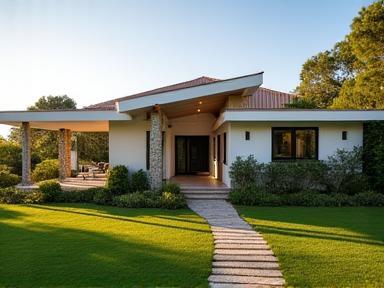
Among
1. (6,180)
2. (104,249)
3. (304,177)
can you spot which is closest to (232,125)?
(304,177)

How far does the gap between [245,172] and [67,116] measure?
305 inches

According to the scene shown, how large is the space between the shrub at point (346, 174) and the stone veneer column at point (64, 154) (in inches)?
548

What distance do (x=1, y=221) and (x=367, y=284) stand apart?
9.36 m

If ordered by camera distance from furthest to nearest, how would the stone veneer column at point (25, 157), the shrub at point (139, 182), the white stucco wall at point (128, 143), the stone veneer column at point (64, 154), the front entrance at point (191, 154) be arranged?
the front entrance at point (191, 154) → the stone veneer column at point (64, 154) → the white stucco wall at point (128, 143) → the stone veneer column at point (25, 157) → the shrub at point (139, 182)

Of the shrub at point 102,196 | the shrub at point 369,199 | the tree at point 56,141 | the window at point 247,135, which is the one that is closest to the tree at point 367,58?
the shrub at point 369,199

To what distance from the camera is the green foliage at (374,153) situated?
1321cm

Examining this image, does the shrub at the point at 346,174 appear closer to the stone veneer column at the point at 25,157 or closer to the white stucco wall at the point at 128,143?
the white stucco wall at the point at 128,143

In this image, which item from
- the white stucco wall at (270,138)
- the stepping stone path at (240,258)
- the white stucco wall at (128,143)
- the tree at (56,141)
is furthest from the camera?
the tree at (56,141)

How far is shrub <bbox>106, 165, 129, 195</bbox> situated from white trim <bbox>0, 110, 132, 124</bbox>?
85.2 inches

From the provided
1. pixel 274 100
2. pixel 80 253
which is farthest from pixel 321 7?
pixel 80 253

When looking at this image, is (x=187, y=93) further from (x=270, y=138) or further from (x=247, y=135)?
(x=270, y=138)

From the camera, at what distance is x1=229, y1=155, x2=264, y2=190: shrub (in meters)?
13.3

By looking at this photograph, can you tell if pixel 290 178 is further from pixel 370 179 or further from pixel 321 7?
pixel 321 7

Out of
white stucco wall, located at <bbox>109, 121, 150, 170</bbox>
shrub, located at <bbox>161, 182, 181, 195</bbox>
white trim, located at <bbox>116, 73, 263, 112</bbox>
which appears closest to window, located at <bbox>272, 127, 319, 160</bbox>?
white trim, located at <bbox>116, 73, 263, 112</bbox>
